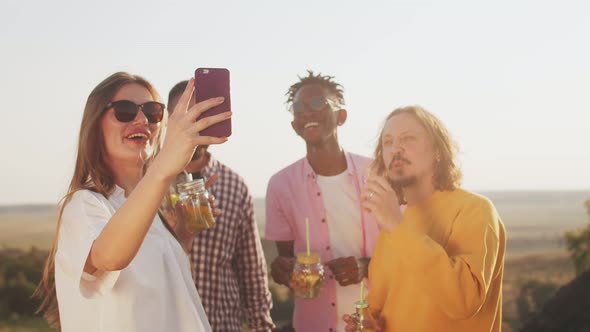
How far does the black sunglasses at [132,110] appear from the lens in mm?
3154

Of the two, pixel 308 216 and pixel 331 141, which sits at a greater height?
pixel 331 141

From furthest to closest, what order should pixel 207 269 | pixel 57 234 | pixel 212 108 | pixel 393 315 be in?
pixel 207 269 < pixel 393 315 < pixel 57 234 < pixel 212 108

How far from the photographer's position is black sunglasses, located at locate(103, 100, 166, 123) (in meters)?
3.15

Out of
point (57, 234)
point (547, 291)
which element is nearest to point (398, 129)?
point (57, 234)

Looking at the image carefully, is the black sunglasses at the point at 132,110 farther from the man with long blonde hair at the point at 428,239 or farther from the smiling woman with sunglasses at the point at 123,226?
the man with long blonde hair at the point at 428,239

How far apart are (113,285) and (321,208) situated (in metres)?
2.79

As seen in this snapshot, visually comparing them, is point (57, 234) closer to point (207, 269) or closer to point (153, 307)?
A: point (153, 307)

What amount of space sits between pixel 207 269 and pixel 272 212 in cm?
70

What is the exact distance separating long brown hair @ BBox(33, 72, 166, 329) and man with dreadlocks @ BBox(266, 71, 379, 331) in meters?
2.11

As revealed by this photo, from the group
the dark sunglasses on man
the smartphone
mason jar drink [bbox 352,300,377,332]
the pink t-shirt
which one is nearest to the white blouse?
the smartphone

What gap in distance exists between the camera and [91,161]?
10.2 feet

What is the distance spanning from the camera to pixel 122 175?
324 centimetres

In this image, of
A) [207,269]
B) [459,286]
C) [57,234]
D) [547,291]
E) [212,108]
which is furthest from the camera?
[547,291]

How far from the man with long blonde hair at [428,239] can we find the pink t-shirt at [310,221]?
53.2 inches
